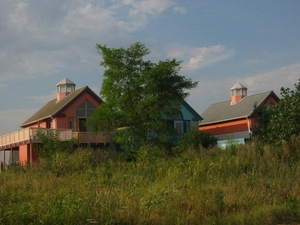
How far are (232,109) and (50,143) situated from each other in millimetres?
23357

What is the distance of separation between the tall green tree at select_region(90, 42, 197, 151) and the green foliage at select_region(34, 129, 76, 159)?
265cm

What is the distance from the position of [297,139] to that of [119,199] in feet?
39.0

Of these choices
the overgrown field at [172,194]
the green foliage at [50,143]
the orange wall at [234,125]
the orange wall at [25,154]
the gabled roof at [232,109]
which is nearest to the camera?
the overgrown field at [172,194]

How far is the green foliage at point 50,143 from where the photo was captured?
33.3 meters

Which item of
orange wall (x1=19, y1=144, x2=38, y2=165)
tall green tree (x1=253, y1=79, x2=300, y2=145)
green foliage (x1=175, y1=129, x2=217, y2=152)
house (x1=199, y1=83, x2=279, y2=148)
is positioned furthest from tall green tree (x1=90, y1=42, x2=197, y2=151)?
house (x1=199, y1=83, x2=279, y2=148)

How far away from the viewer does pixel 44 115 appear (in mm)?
42562

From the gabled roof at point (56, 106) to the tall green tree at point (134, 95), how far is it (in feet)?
21.4

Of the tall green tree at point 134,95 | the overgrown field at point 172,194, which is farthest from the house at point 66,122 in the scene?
the overgrown field at point 172,194

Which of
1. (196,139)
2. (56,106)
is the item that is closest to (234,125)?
(196,139)

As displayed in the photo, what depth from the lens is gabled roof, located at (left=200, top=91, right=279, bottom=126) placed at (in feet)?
156

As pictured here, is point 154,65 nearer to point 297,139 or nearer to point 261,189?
point 297,139

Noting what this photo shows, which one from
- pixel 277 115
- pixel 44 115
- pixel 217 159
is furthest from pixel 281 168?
pixel 44 115

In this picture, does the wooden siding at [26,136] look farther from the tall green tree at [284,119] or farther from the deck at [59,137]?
the tall green tree at [284,119]

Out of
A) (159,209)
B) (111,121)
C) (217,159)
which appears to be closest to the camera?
(159,209)
